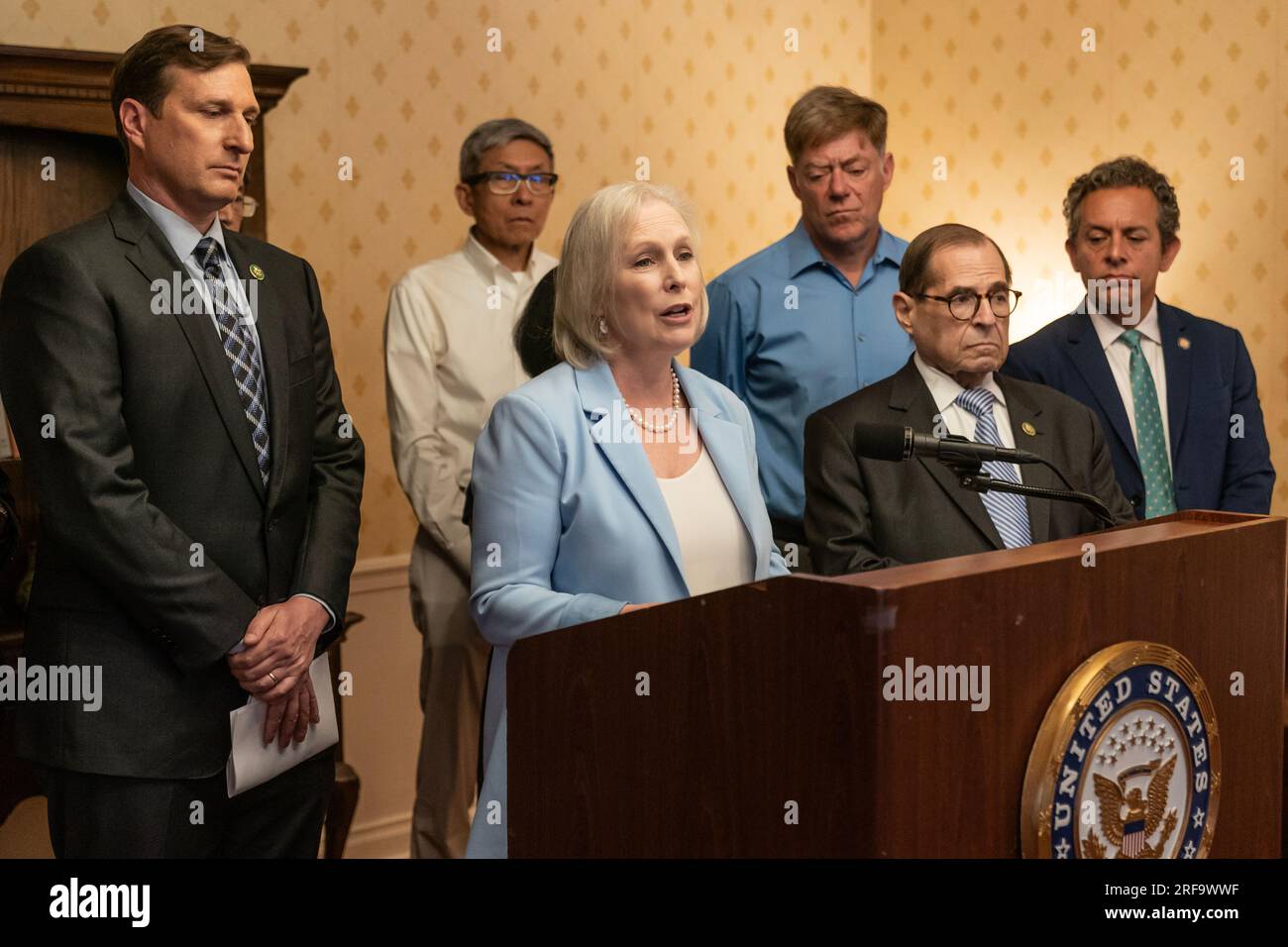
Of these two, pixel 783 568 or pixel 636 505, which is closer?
pixel 636 505

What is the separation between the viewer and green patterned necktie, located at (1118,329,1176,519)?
3.42 meters

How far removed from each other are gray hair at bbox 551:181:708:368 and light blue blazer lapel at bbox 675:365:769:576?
0.13 m

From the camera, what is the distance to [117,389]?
236 cm

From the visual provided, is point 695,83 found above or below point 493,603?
above

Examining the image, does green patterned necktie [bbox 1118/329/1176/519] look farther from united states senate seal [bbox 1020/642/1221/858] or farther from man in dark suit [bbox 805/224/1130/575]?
united states senate seal [bbox 1020/642/1221/858]

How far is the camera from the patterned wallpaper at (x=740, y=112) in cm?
450

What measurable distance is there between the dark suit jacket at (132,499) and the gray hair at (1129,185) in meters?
2.11

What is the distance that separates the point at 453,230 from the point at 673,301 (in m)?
2.57

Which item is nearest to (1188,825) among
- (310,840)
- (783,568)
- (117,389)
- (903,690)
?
(903,690)

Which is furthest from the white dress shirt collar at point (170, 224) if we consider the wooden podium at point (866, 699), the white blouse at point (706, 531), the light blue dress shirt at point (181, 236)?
the wooden podium at point (866, 699)

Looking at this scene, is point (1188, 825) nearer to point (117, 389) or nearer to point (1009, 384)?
point (1009, 384)

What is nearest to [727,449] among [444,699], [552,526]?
[552,526]

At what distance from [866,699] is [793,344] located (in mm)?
2187

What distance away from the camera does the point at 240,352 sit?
252 cm
